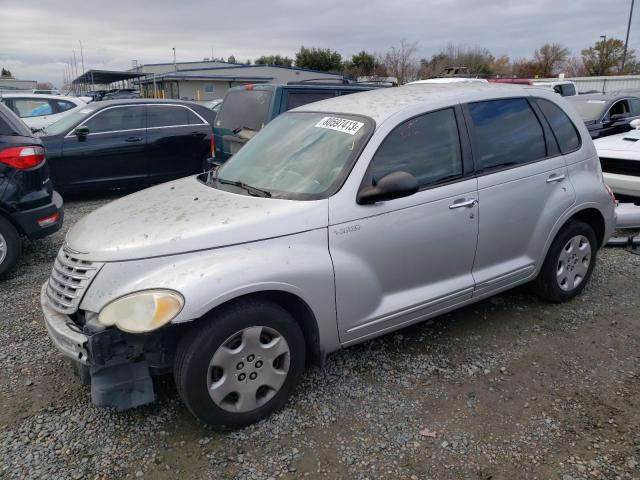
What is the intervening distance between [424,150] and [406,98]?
0.45 metres

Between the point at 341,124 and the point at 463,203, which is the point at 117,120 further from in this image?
the point at 463,203

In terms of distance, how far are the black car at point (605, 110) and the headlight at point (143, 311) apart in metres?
8.88

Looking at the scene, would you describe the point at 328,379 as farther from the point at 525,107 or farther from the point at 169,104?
the point at 169,104

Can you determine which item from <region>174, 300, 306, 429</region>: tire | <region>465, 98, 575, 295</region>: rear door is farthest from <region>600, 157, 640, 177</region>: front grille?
<region>174, 300, 306, 429</region>: tire

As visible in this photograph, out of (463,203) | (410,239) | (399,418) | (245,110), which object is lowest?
(399,418)

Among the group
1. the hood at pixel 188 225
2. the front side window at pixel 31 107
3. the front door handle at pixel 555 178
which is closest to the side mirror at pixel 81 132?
the hood at pixel 188 225

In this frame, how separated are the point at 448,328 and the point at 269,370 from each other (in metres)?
1.70

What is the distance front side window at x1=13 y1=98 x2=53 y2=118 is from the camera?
1211 cm

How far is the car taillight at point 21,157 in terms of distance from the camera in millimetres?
4733

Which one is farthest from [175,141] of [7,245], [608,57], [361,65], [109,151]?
[608,57]

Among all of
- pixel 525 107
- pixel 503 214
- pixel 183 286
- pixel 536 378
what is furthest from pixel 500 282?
pixel 183 286

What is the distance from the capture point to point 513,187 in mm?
3584

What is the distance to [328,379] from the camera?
10.6 feet

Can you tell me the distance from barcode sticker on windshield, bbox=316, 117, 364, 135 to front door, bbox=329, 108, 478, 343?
0.23m
